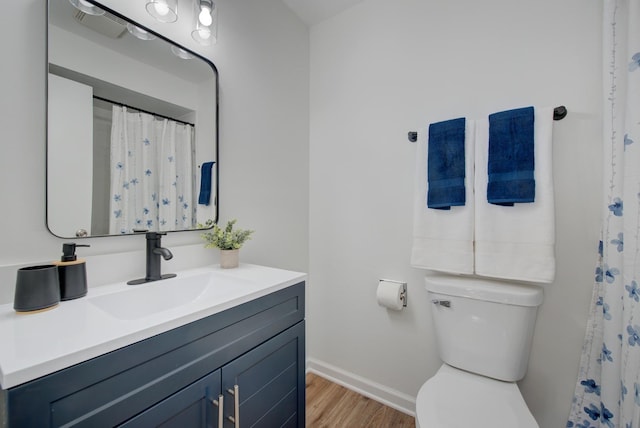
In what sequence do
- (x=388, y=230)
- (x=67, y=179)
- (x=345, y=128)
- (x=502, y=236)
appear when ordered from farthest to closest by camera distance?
(x=345, y=128), (x=388, y=230), (x=502, y=236), (x=67, y=179)

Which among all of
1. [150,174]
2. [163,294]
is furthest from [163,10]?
[163,294]

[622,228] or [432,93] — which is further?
[432,93]

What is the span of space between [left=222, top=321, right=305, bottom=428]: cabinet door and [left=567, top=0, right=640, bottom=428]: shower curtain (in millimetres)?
1135

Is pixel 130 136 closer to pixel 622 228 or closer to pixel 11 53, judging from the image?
pixel 11 53

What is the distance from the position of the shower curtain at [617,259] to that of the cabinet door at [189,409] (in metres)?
1.32

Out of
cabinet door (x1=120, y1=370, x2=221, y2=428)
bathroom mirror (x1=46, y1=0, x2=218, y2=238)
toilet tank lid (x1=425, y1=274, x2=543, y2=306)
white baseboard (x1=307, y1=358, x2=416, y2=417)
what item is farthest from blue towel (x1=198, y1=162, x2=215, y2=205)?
white baseboard (x1=307, y1=358, x2=416, y2=417)

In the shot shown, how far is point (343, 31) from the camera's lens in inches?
72.7

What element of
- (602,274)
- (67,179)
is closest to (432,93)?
(602,274)

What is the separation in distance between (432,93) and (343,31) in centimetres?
79

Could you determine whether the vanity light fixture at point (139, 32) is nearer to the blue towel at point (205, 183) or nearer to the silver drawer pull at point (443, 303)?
the blue towel at point (205, 183)

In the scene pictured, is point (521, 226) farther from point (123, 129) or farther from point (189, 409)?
point (123, 129)

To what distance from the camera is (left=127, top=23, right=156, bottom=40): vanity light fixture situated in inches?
42.9

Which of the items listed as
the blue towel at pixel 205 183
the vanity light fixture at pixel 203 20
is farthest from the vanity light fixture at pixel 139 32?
the blue towel at pixel 205 183

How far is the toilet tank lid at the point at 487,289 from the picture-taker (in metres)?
1.15
